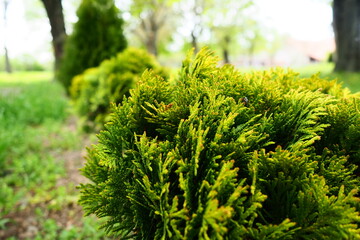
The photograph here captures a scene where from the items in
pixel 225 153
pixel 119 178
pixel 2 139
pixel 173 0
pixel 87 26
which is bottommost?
pixel 2 139

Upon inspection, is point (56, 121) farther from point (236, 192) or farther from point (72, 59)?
point (236, 192)

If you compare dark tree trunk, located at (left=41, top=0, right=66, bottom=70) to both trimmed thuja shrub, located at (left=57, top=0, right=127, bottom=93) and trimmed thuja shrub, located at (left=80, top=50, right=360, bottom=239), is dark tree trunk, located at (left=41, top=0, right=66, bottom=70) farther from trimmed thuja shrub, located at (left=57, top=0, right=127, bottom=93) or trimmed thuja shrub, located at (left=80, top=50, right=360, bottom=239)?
trimmed thuja shrub, located at (left=80, top=50, right=360, bottom=239)

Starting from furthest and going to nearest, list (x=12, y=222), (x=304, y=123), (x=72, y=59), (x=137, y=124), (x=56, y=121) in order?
1. (x=72, y=59)
2. (x=56, y=121)
3. (x=12, y=222)
4. (x=137, y=124)
5. (x=304, y=123)

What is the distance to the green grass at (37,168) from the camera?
11.9 feet

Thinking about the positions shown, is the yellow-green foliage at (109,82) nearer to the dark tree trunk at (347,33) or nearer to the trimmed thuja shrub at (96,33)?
the trimmed thuja shrub at (96,33)

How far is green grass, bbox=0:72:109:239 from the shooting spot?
3641 mm

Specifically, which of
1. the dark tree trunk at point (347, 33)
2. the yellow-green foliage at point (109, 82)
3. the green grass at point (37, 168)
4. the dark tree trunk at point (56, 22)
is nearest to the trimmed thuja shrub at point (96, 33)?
the green grass at point (37, 168)

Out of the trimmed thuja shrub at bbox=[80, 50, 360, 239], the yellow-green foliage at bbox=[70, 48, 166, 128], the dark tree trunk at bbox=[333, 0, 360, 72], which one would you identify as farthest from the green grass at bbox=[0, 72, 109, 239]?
the dark tree trunk at bbox=[333, 0, 360, 72]

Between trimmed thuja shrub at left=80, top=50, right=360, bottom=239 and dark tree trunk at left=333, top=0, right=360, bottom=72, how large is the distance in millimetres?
13661

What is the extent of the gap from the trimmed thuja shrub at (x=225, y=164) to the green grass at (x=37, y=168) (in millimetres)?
2136

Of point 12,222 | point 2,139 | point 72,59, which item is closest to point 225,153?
point 12,222

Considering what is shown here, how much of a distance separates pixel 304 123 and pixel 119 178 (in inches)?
45.9

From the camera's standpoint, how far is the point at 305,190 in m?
1.34

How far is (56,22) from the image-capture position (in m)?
14.8
